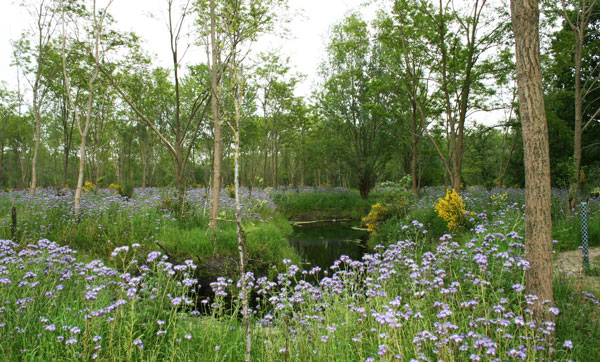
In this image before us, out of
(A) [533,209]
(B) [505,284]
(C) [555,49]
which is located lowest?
(B) [505,284]

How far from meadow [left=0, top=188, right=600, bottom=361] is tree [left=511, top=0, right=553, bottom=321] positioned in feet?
0.72

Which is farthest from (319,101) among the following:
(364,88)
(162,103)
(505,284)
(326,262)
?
(505,284)

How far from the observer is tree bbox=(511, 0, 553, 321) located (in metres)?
3.34

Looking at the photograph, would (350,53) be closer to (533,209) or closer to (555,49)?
(555,49)

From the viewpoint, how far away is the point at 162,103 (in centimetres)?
2053

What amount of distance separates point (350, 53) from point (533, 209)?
1812 cm

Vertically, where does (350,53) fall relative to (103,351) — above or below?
above

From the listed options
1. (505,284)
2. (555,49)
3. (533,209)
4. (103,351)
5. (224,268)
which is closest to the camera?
(103,351)

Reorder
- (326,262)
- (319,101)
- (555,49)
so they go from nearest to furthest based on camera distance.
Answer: (326,262)
(555,49)
(319,101)

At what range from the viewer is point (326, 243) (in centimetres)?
1265

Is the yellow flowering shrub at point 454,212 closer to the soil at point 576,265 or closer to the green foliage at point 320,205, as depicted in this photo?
the soil at point 576,265

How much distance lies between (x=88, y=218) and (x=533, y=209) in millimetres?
9547

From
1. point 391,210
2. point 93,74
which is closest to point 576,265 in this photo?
point 391,210

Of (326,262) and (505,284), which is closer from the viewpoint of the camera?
(505,284)
